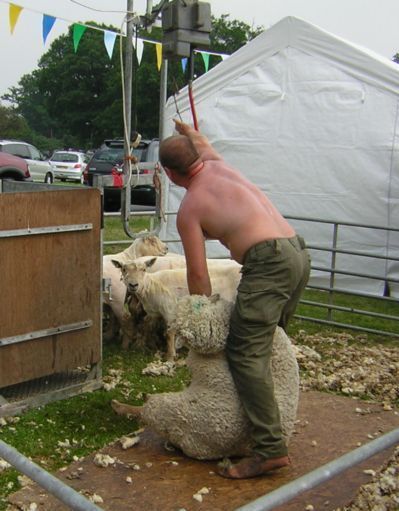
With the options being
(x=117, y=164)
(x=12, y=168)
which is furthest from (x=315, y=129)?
(x=12, y=168)

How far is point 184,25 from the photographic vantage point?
5.74 m

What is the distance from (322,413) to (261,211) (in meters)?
2.01

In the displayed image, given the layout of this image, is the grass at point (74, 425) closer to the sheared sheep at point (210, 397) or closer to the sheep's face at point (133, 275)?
the sheared sheep at point (210, 397)

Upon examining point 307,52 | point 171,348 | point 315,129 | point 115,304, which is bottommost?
point 171,348

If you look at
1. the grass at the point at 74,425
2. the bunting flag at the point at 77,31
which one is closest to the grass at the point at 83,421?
the grass at the point at 74,425

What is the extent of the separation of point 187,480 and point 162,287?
2930 millimetres

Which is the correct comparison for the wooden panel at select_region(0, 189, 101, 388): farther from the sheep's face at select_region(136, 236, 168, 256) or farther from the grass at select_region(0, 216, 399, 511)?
the sheep's face at select_region(136, 236, 168, 256)

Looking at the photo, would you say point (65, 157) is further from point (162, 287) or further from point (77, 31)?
point (162, 287)

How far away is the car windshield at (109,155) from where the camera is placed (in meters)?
21.0

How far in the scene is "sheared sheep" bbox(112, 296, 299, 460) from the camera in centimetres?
392

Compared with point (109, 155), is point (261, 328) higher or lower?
lower

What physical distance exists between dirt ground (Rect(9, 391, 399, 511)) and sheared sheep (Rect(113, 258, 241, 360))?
2111 mm

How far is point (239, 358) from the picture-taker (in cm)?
388

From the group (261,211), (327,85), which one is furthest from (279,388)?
(327,85)
